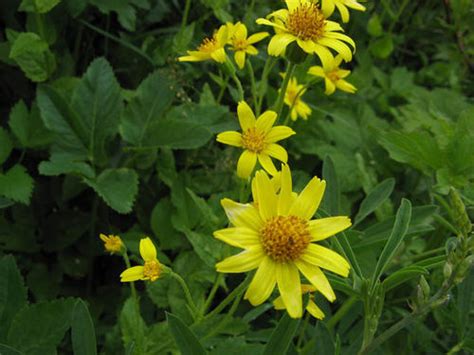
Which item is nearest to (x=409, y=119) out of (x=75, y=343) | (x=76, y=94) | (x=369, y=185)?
(x=369, y=185)

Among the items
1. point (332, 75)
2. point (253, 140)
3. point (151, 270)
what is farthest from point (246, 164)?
point (332, 75)

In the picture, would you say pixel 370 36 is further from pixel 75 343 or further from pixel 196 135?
pixel 75 343

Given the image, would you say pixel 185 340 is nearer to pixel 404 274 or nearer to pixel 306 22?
pixel 404 274

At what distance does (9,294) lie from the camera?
1.14 m

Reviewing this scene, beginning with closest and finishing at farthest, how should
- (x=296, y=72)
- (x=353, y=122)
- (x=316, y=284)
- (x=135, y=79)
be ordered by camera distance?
(x=316, y=284)
(x=296, y=72)
(x=135, y=79)
(x=353, y=122)

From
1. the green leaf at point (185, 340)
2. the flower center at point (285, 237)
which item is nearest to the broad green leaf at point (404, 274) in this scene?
the flower center at point (285, 237)

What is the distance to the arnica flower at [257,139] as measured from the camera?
3.72 feet

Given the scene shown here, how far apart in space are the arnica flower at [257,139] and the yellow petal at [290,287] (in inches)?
11.2

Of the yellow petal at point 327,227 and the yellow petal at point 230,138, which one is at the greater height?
the yellow petal at point 327,227

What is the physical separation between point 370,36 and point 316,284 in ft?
5.94

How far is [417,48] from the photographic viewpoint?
2.58 meters

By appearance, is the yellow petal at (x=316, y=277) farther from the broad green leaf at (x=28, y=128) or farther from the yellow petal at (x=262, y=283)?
the broad green leaf at (x=28, y=128)

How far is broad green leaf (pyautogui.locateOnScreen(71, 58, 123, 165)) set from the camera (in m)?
1.49

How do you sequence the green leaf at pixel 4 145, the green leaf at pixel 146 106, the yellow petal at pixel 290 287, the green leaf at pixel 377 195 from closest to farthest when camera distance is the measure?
the yellow petal at pixel 290 287 < the green leaf at pixel 377 195 < the green leaf at pixel 4 145 < the green leaf at pixel 146 106
